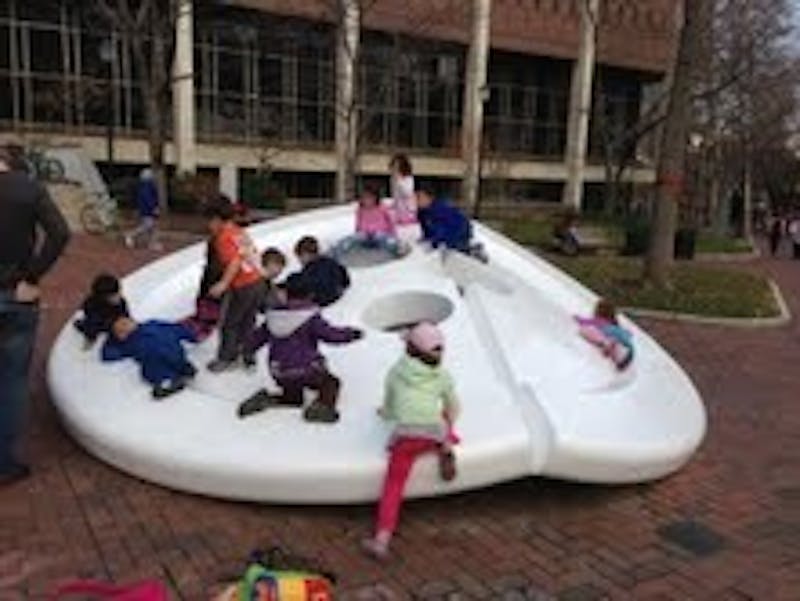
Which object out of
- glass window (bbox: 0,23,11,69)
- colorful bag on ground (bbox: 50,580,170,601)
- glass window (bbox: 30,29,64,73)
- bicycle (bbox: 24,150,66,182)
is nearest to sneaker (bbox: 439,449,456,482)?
colorful bag on ground (bbox: 50,580,170,601)

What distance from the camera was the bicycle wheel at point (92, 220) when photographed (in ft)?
67.7

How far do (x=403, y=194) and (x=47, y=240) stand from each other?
13.7ft

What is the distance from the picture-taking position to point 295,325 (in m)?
5.74

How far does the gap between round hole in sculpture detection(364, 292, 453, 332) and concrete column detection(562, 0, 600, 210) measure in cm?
3888

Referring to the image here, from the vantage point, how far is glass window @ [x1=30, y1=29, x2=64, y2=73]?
3100cm

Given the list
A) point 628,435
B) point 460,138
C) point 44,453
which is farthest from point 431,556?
point 460,138

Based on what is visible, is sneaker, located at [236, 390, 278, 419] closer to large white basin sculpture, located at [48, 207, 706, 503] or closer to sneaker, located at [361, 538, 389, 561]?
large white basin sculpture, located at [48, 207, 706, 503]

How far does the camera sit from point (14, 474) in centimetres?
578

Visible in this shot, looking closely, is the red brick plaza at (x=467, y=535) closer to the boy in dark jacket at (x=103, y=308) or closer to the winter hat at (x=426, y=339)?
the boy in dark jacket at (x=103, y=308)

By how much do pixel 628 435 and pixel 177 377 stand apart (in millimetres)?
2878

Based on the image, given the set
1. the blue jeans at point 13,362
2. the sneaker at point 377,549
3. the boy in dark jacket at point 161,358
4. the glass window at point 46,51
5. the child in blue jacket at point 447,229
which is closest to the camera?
the sneaker at point 377,549

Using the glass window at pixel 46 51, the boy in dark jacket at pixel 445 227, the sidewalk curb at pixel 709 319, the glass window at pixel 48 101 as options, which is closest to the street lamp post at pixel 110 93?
the glass window at pixel 46 51

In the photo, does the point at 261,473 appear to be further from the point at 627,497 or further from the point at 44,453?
the point at 627,497

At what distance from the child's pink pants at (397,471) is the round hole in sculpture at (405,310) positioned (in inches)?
74.8
